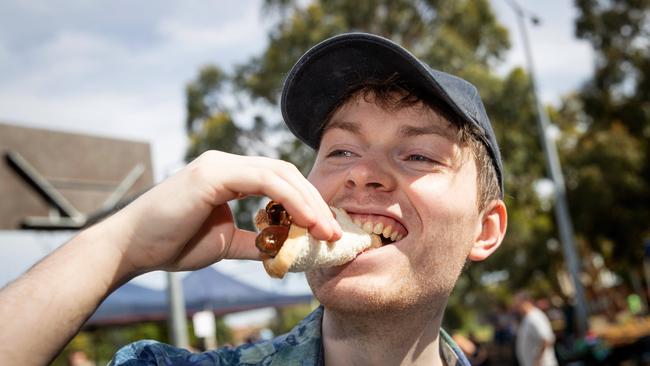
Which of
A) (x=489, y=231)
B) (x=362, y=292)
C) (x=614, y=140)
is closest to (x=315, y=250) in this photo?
(x=362, y=292)

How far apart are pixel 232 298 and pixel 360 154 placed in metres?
11.8

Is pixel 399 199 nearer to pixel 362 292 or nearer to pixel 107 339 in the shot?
pixel 362 292

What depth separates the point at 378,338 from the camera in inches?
75.9

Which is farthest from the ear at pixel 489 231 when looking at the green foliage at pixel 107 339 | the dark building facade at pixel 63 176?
the green foliage at pixel 107 339

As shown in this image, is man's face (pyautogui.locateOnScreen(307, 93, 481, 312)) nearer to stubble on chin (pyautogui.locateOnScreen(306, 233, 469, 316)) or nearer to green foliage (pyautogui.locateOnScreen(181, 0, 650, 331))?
stubble on chin (pyautogui.locateOnScreen(306, 233, 469, 316))

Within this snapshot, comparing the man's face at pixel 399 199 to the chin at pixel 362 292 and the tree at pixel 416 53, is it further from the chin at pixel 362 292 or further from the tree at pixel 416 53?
the tree at pixel 416 53

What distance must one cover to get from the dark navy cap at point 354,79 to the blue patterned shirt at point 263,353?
644mm

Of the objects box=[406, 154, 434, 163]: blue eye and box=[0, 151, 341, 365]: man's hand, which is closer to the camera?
box=[0, 151, 341, 365]: man's hand

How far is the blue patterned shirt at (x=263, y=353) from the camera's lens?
169 cm

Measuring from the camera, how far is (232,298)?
1330 centimetres

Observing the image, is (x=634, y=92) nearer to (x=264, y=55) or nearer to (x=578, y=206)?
(x=578, y=206)

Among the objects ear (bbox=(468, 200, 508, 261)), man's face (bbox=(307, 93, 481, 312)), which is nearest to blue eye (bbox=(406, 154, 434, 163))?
man's face (bbox=(307, 93, 481, 312))

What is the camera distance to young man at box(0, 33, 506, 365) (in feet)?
4.61

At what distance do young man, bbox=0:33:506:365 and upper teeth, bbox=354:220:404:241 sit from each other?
16 mm
